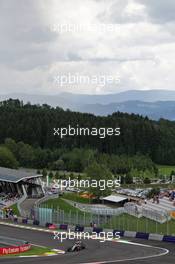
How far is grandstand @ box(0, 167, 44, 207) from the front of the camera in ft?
266

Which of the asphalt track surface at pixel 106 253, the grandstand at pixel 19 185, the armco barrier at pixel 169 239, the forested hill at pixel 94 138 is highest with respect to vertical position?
the forested hill at pixel 94 138

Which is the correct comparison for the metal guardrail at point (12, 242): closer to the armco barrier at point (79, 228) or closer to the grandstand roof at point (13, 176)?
the armco barrier at point (79, 228)

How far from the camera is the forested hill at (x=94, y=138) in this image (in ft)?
483

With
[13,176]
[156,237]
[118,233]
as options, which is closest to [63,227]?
[118,233]

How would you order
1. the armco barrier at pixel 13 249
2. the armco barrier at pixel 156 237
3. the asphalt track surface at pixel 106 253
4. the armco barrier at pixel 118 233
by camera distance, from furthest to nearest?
1. the armco barrier at pixel 118 233
2. the armco barrier at pixel 156 237
3. the armco barrier at pixel 13 249
4. the asphalt track surface at pixel 106 253

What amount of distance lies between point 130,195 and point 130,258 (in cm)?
5068

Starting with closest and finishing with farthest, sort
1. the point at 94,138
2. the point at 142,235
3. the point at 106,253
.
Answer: the point at 106,253 < the point at 142,235 < the point at 94,138

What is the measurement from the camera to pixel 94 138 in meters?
142

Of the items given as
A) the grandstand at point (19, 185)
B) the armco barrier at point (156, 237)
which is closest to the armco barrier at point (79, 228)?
the armco barrier at point (156, 237)

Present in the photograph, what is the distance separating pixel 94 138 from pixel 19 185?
60.3 meters

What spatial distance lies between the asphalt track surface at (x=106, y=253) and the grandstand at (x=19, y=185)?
32.2 metres

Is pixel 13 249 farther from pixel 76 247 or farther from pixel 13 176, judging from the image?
pixel 13 176

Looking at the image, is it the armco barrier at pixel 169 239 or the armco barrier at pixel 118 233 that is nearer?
the armco barrier at pixel 169 239

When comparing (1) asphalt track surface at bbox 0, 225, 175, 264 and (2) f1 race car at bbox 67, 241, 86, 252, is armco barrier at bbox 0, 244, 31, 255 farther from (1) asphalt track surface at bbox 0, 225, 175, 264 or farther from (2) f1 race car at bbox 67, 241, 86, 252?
(2) f1 race car at bbox 67, 241, 86, 252
